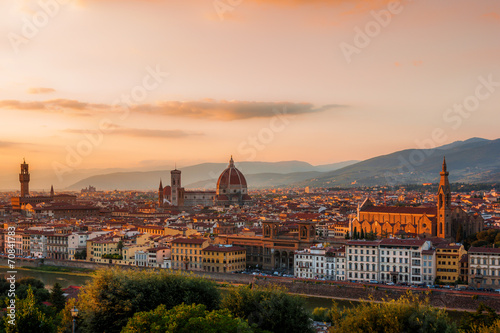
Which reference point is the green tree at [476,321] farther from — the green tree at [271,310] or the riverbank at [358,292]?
the green tree at [271,310]

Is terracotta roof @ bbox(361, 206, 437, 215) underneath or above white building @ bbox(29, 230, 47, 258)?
above

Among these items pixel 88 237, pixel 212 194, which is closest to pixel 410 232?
pixel 88 237

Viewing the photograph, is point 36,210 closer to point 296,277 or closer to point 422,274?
point 296,277

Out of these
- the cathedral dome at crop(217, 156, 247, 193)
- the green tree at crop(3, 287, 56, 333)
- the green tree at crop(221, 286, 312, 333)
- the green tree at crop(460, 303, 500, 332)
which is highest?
the cathedral dome at crop(217, 156, 247, 193)

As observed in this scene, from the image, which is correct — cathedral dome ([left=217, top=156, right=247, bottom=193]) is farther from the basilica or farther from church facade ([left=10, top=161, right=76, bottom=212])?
church facade ([left=10, top=161, right=76, bottom=212])

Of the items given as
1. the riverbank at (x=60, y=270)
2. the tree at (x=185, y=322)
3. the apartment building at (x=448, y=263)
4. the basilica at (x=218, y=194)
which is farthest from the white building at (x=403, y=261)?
the basilica at (x=218, y=194)

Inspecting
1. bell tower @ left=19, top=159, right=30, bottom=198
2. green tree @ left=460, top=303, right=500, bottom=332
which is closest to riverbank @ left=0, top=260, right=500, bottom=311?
green tree @ left=460, top=303, right=500, bottom=332

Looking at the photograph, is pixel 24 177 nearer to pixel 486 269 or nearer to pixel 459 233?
pixel 459 233
